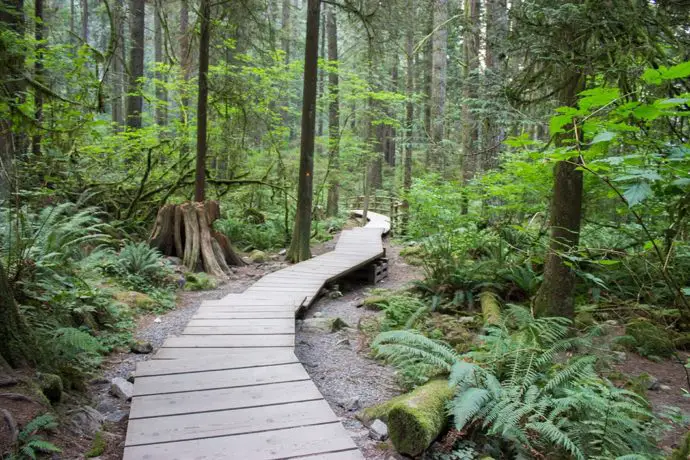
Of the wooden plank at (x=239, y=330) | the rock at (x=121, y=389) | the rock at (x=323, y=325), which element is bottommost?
the rock at (x=323, y=325)

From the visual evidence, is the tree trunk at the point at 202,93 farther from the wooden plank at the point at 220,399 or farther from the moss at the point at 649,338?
the moss at the point at 649,338

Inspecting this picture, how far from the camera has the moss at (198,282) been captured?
8.09 metres

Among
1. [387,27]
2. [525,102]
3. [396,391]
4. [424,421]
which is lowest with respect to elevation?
[396,391]

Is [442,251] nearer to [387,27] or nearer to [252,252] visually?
[252,252]

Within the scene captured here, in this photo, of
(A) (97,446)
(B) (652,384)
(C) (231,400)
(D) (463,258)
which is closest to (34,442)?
(A) (97,446)

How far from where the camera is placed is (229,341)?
15.3 feet

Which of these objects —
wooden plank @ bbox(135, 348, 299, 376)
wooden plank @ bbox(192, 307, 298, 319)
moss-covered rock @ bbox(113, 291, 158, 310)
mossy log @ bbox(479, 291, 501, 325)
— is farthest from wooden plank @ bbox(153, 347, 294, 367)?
mossy log @ bbox(479, 291, 501, 325)

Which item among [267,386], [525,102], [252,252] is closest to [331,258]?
[252,252]

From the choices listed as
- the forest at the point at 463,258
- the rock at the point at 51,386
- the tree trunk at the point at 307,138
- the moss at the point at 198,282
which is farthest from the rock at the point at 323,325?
the tree trunk at the point at 307,138

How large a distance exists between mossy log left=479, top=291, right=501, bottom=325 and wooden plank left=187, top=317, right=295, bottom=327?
105 inches

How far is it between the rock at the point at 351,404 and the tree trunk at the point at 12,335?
98.4 inches

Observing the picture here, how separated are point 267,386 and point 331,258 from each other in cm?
679

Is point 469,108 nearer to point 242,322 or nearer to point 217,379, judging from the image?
point 242,322

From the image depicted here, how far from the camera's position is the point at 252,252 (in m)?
11.3
